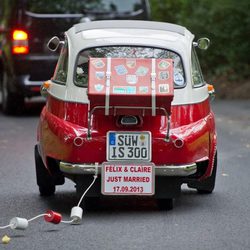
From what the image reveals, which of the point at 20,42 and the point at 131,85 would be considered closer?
the point at 131,85

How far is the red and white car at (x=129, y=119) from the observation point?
30.6 feet

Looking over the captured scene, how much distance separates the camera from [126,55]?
10.0 m

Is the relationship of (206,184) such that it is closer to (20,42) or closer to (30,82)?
(30,82)

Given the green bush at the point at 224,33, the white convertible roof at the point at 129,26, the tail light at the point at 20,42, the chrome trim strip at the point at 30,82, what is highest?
the white convertible roof at the point at 129,26

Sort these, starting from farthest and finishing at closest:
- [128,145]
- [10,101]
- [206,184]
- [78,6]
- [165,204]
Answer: [10,101] < [78,6] < [206,184] < [165,204] < [128,145]

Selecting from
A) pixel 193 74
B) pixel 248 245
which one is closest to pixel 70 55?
pixel 193 74

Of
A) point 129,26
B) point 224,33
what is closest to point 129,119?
point 129,26

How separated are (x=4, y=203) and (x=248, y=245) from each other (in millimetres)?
2874

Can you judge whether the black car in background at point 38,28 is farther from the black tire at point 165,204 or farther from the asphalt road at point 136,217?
the black tire at point 165,204

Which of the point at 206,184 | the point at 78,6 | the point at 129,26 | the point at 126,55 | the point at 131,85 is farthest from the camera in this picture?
the point at 78,6

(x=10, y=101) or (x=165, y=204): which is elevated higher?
(x=165, y=204)

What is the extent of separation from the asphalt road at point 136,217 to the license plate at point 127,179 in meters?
0.23

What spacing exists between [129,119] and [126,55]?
77 centimetres

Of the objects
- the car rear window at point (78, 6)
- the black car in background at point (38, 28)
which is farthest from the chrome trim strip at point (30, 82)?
the car rear window at point (78, 6)
